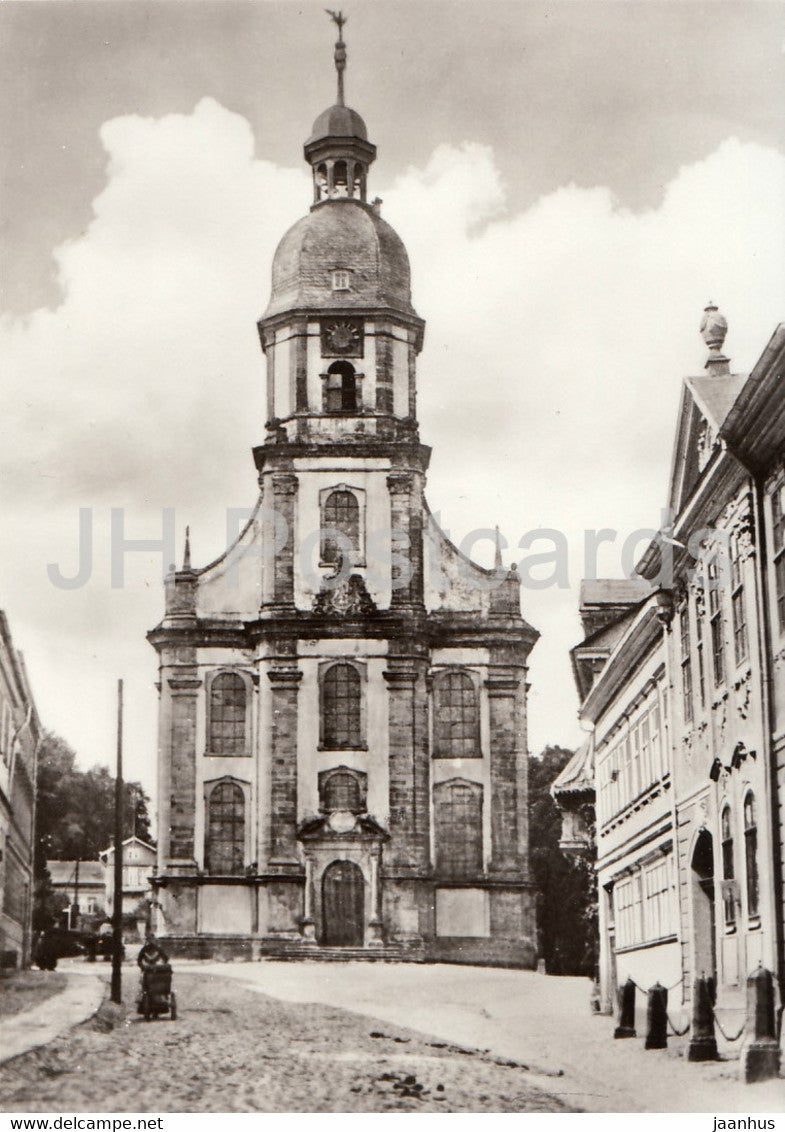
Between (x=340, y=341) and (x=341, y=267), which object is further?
(x=341, y=267)

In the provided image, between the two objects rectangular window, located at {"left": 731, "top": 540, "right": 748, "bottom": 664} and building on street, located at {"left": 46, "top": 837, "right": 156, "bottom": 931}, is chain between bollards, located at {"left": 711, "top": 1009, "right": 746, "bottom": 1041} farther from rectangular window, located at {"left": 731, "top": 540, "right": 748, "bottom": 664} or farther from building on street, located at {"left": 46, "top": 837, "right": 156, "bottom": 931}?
building on street, located at {"left": 46, "top": 837, "right": 156, "bottom": 931}

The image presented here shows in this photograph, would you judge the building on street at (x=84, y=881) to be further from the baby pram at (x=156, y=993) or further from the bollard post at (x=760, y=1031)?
the bollard post at (x=760, y=1031)

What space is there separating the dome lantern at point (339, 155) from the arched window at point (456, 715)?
1722 cm

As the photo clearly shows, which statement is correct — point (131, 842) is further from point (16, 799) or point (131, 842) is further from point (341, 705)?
point (16, 799)

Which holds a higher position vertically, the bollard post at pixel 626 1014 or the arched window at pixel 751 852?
the arched window at pixel 751 852

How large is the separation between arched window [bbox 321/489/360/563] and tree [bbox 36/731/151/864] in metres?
11.5

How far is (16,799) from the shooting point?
1683 inches

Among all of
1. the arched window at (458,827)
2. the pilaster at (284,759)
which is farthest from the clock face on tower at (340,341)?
the arched window at (458,827)

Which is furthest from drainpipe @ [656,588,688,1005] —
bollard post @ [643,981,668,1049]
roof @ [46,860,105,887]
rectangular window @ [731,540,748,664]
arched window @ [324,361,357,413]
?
roof @ [46,860,105,887]

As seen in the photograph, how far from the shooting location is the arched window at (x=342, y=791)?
53156 millimetres

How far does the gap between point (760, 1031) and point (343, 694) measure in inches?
1390

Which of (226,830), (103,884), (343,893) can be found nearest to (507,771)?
(343,893)

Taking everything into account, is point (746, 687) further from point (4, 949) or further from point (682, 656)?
point (4, 949)

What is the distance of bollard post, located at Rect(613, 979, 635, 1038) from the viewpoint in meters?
27.1
